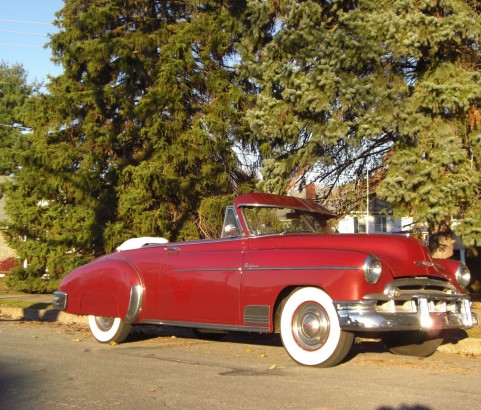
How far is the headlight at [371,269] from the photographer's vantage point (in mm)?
5945

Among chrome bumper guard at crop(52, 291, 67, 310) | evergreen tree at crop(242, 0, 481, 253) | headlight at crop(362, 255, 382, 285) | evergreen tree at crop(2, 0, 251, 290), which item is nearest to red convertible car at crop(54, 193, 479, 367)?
headlight at crop(362, 255, 382, 285)

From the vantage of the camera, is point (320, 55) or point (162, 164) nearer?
point (320, 55)

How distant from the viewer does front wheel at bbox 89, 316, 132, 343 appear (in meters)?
8.30

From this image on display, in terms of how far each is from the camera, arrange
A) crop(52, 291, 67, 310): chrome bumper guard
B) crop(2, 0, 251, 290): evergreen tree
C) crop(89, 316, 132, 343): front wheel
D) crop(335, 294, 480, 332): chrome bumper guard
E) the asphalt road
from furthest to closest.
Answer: crop(2, 0, 251, 290): evergreen tree
crop(52, 291, 67, 310): chrome bumper guard
crop(89, 316, 132, 343): front wheel
crop(335, 294, 480, 332): chrome bumper guard
the asphalt road

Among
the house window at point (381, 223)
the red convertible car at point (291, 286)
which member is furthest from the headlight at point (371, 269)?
the house window at point (381, 223)

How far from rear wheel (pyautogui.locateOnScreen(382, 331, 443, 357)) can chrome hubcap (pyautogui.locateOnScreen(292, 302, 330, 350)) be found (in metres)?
1.29

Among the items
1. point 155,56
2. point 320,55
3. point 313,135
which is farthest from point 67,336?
point 155,56

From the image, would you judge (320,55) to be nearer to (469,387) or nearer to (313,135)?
(313,135)

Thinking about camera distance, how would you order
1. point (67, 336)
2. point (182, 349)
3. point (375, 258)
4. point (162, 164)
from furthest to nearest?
1. point (162, 164)
2. point (67, 336)
3. point (182, 349)
4. point (375, 258)

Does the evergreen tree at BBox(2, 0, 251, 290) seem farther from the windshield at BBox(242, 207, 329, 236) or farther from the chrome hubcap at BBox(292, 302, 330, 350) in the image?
the chrome hubcap at BBox(292, 302, 330, 350)

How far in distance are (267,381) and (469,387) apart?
1.87 meters

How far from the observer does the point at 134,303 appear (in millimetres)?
7883

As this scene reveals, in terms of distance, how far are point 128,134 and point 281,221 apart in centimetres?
917

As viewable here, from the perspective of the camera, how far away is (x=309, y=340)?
21.0 feet
